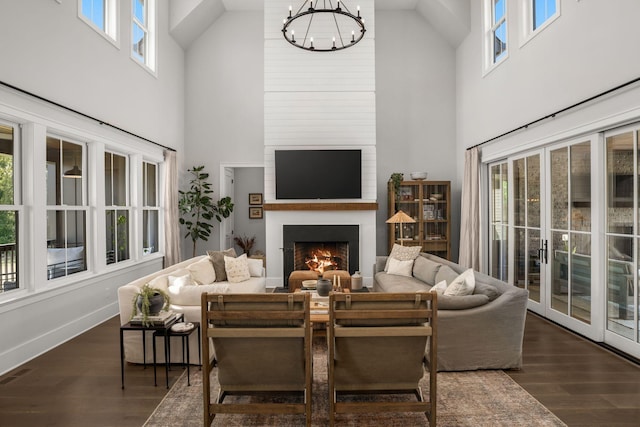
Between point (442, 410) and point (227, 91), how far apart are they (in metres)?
6.81

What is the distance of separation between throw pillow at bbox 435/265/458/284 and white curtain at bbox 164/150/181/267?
443 cm

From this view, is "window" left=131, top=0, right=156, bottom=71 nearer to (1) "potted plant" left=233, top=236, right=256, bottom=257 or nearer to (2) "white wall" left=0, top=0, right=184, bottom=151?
(2) "white wall" left=0, top=0, right=184, bottom=151

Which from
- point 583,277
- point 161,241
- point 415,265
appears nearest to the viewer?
point 583,277

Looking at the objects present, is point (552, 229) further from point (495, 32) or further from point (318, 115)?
point (318, 115)

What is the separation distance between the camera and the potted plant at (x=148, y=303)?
310 centimetres

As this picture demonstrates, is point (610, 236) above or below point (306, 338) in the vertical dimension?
above

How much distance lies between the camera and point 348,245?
Answer: 711 centimetres

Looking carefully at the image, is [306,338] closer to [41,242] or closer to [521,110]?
[41,242]

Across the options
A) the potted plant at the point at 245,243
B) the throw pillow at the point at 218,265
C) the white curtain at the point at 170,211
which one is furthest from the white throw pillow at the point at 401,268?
the potted plant at the point at 245,243

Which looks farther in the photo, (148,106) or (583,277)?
(148,106)

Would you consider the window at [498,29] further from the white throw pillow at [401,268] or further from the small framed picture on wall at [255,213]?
the small framed picture on wall at [255,213]

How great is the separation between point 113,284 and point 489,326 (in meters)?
4.63

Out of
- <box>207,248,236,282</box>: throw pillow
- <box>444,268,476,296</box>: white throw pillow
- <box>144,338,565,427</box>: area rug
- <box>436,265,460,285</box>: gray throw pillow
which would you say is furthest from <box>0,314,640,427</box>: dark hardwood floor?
<box>207,248,236,282</box>: throw pillow

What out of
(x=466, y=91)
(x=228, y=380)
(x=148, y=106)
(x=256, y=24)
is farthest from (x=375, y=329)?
(x=256, y=24)
